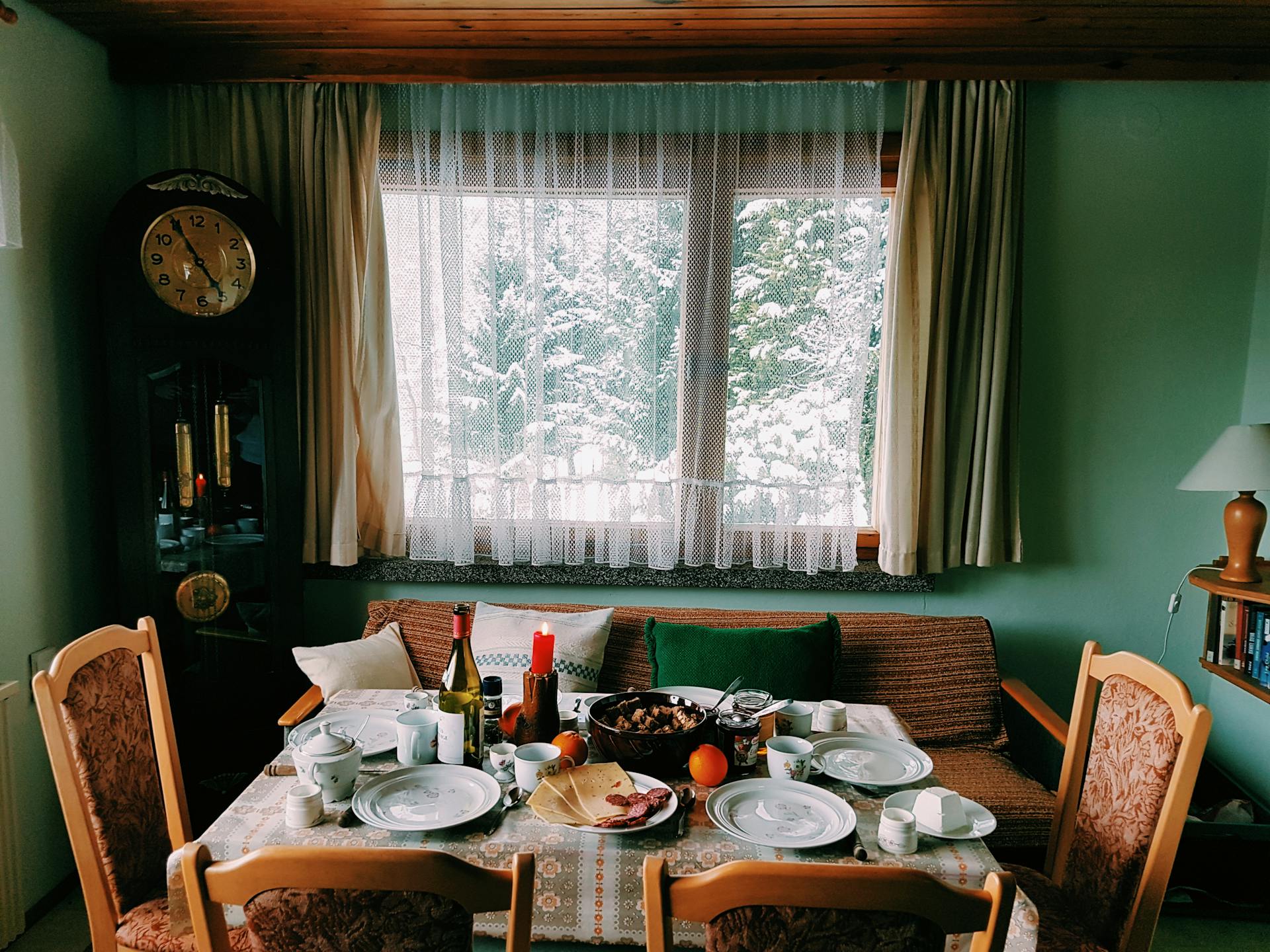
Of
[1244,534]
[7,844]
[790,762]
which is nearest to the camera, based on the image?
[790,762]

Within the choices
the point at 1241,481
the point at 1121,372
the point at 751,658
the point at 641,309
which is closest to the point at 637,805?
the point at 751,658

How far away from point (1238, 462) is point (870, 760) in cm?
146

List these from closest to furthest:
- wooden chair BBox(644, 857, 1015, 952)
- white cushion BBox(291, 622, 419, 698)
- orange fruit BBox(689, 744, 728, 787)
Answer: wooden chair BBox(644, 857, 1015, 952) → orange fruit BBox(689, 744, 728, 787) → white cushion BBox(291, 622, 419, 698)

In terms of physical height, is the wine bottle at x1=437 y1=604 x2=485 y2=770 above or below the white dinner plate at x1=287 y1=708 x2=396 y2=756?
above

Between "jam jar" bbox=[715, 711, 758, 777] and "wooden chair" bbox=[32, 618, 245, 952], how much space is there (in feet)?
3.15

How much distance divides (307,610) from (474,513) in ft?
2.35

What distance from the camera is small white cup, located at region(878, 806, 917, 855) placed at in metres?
1.37

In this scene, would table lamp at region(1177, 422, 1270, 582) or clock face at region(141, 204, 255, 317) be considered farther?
clock face at region(141, 204, 255, 317)

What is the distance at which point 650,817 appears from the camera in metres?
1.44

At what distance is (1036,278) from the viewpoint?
2.81 m

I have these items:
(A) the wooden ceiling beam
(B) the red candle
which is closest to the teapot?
(B) the red candle

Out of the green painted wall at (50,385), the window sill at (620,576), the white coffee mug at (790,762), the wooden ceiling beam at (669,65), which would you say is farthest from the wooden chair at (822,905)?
the wooden ceiling beam at (669,65)

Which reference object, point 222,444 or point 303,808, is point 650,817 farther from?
point 222,444

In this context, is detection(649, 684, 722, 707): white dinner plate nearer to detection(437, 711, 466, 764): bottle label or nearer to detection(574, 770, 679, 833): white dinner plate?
detection(574, 770, 679, 833): white dinner plate
